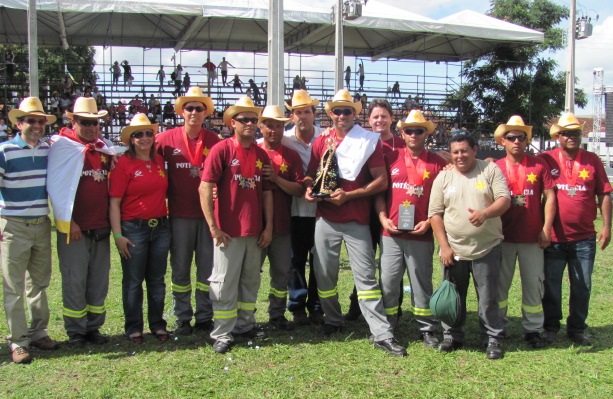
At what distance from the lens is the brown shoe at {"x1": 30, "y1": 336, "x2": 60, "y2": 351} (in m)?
5.32

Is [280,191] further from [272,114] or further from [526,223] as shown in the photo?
[526,223]

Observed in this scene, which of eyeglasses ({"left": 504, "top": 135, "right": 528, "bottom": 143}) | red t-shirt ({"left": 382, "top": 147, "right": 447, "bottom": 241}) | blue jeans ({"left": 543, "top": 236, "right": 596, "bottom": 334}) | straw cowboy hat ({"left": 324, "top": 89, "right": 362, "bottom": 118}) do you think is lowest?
blue jeans ({"left": 543, "top": 236, "right": 596, "bottom": 334})

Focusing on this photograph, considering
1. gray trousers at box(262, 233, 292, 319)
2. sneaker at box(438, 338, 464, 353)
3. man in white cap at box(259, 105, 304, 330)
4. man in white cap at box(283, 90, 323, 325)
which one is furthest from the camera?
man in white cap at box(283, 90, 323, 325)

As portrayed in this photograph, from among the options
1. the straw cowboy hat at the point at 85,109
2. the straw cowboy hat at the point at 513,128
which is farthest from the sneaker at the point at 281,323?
the straw cowboy hat at the point at 513,128

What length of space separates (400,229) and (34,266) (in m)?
3.35

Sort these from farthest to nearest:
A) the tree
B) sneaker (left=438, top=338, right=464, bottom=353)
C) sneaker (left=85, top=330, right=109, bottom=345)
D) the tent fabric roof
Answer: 1. the tree
2. the tent fabric roof
3. sneaker (left=85, top=330, right=109, bottom=345)
4. sneaker (left=438, top=338, right=464, bottom=353)

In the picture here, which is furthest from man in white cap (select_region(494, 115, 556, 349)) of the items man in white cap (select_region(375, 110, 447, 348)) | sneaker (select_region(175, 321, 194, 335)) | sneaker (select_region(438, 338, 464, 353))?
sneaker (select_region(175, 321, 194, 335))

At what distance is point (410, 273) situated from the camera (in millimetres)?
5410

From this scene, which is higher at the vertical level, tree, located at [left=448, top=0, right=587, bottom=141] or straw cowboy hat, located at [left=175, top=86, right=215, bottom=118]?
tree, located at [left=448, top=0, right=587, bottom=141]

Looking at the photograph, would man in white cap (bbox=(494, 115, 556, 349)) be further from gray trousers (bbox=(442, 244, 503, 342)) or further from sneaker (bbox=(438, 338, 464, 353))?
sneaker (bbox=(438, 338, 464, 353))

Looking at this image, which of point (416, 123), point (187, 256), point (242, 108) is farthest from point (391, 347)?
point (242, 108)

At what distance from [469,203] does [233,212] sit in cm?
211

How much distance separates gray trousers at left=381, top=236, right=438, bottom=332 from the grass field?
1.04ft

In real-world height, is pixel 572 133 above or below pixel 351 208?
above
